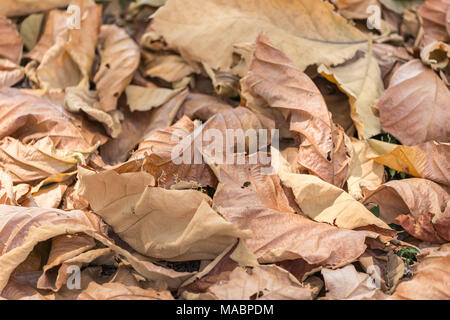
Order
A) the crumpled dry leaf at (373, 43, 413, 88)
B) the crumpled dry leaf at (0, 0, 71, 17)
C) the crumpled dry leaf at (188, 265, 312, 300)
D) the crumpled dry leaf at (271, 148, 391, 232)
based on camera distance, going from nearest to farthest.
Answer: the crumpled dry leaf at (188, 265, 312, 300), the crumpled dry leaf at (271, 148, 391, 232), the crumpled dry leaf at (373, 43, 413, 88), the crumpled dry leaf at (0, 0, 71, 17)

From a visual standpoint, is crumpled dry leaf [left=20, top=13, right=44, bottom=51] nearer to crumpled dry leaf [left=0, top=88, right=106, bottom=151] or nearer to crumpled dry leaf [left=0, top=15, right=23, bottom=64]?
crumpled dry leaf [left=0, top=15, right=23, bottom=64]

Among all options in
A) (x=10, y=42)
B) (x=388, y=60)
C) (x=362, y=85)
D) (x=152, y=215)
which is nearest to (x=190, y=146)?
(x=152, y=215)

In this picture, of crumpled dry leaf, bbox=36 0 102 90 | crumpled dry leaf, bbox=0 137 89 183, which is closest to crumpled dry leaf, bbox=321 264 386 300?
crumpled dry leaf, bbox=0 137 89 183

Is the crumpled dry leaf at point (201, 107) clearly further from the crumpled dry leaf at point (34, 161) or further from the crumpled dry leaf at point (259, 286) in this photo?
the crumpled dry leaf at point (259, 286)

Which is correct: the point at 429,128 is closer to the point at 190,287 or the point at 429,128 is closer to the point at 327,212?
the point at 327,212

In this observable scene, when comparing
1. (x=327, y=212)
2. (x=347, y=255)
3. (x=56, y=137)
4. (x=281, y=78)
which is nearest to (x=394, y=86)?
(x=281, y=78)

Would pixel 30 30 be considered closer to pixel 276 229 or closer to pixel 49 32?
pixel 49 32
